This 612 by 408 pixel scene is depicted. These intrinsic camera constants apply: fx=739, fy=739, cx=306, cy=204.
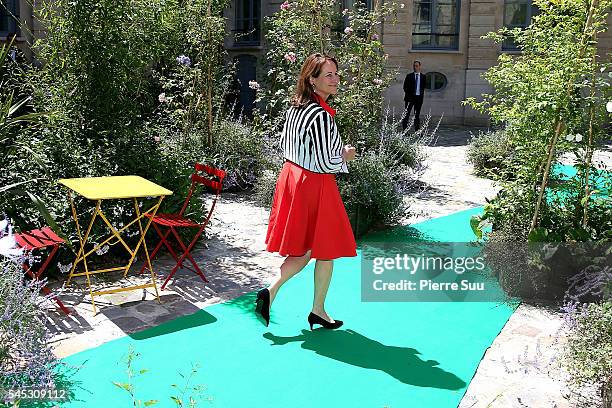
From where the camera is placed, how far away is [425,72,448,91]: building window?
22.0 m

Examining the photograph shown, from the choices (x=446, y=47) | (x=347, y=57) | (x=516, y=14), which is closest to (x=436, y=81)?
(x=446, y=47)

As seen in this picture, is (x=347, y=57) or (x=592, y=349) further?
(x=347, y=57)

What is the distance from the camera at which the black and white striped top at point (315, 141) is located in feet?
17.2

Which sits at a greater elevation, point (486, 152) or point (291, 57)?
point (291, 57)

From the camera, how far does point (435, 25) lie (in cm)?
2222

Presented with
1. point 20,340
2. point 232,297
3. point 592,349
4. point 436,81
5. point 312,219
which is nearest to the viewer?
point 20,340

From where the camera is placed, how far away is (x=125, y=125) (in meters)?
7.58

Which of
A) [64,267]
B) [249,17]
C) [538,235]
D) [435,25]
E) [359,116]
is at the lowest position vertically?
[64,267]

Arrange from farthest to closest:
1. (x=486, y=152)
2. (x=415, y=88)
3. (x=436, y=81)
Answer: (x=436, y=81) → (x=415, y=88) → (x=486, y=152)

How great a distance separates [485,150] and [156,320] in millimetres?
8656

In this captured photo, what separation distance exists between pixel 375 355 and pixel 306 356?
0.48 metres

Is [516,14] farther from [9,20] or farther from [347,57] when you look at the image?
[9,20]

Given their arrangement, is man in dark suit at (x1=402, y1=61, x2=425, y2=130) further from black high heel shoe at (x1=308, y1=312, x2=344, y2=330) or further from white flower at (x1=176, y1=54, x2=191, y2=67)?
black high heel shoe at (x1=308, y1=312, x2=344, y2=330)

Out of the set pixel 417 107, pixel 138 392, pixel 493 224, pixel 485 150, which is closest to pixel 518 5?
pixel 417 107
